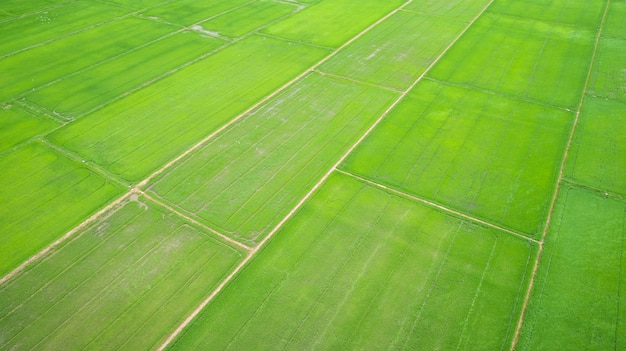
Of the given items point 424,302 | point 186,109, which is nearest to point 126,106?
point 186,109

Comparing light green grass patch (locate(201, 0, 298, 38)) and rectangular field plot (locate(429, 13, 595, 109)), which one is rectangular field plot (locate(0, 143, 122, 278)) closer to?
light green grass patch (locate(201, 0, 298, 38))

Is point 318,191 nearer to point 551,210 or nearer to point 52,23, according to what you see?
point 551,210

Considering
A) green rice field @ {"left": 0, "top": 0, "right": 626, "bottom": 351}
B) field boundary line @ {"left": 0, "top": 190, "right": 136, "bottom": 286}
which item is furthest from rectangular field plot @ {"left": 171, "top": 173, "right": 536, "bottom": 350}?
field boundary line @ {"left": 0, "top": 190, "right": 136, "bottom": 286}

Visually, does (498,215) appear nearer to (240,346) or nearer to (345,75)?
(240,346)

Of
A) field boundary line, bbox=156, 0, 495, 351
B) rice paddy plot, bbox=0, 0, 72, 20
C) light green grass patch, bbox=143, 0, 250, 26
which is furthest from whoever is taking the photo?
rice paddy plot, bbox=0, 0, 72, 20

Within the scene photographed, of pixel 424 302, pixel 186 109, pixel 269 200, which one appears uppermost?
pixel 186 109

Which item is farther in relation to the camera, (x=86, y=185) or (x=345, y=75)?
(x=345, y=75)
